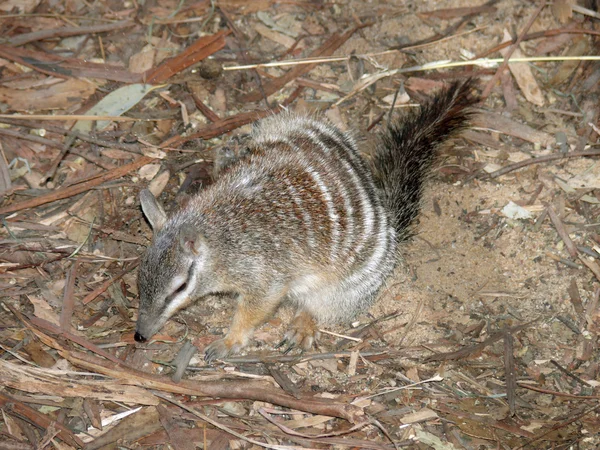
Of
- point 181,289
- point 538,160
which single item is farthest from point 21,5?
point 538,160

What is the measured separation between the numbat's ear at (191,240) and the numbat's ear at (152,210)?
37 centimetres

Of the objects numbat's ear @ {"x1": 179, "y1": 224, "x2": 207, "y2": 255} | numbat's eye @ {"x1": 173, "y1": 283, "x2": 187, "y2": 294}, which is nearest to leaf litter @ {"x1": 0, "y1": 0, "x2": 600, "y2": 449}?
numbat's eye @ {"x1": 173, "y1": 283, "x2": 187, "y2": 294}

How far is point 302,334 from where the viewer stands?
17.3 feet

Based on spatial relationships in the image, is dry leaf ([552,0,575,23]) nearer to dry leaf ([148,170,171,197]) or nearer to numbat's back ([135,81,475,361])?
numbat's back ([135,81,475,361])

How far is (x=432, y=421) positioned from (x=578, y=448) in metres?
0.99

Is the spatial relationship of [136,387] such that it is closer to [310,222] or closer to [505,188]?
[310,222]

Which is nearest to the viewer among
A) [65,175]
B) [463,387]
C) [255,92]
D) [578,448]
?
[578,448]

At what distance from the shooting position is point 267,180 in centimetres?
504

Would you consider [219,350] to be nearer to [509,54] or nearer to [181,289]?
[181,289]

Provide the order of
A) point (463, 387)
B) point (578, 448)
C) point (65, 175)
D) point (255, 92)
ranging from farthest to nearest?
point (255, 92)
point (65, 175)
point (463, 387)
point (578, 448)

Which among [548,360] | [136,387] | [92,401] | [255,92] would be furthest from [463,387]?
[255,92]

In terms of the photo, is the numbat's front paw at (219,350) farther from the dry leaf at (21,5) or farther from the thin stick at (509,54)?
the dry leaf at (21,5)

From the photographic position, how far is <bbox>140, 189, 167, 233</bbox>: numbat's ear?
4746mm

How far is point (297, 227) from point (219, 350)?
1095 mm
